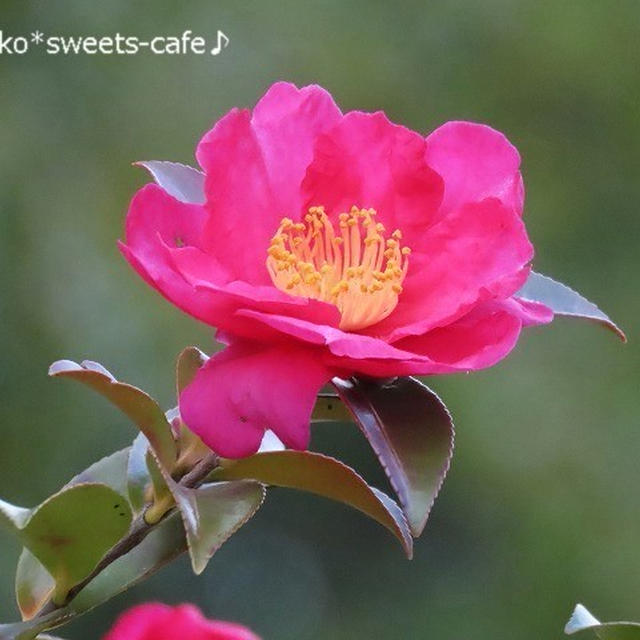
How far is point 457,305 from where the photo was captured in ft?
2.23

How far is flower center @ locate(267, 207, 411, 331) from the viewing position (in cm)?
72

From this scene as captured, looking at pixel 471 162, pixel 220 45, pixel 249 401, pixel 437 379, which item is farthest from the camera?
pixel 220 45

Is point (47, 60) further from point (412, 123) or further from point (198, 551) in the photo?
point (198, 551)

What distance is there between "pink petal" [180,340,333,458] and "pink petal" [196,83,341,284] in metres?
0.08

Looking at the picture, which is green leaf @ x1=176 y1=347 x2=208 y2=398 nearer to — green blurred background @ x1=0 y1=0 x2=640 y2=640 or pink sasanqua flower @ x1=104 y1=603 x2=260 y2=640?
pink sasanqua flower @ x1=104 y1=603 x2=260 y2=640

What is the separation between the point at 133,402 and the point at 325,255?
6.4 inches

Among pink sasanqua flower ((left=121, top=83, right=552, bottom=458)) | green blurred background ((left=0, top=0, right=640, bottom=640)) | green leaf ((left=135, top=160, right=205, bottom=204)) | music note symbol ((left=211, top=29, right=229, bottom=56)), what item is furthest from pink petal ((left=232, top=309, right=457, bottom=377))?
music note symbol ((left=211, top=29, right=229, bottom=56))

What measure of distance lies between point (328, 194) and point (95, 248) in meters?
2.36

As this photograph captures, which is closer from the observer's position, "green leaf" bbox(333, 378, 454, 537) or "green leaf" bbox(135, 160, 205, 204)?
"green leaf" bbox(333, 378, 454, 537)

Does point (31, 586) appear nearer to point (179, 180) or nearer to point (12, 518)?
point (12, 518)

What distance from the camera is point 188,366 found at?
Result: 70cm

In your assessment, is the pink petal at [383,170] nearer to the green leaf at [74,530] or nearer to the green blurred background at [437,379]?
the green leaf at [74,530]

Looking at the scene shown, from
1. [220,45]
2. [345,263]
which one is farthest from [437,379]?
[345,263]

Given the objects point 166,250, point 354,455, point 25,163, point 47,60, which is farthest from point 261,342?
point 47,60
